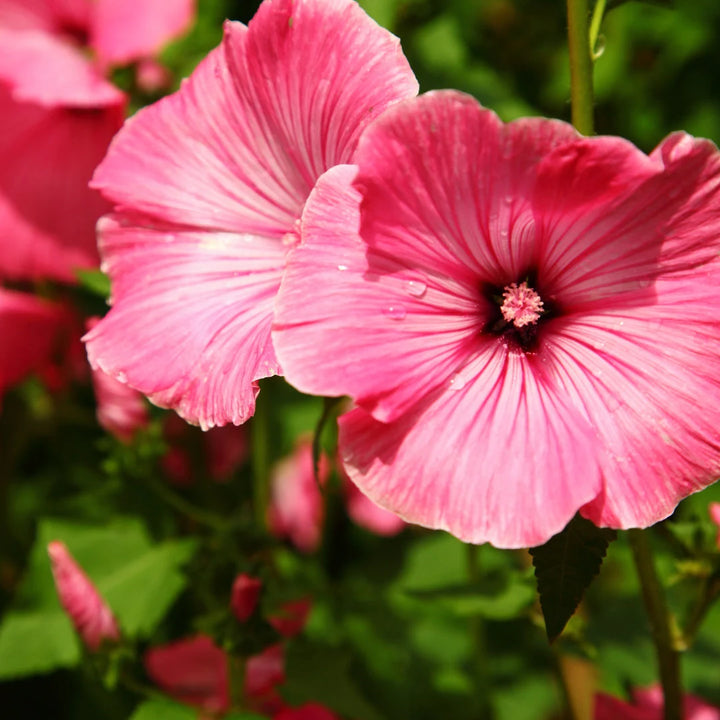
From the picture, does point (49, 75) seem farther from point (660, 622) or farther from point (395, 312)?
point (660, 622)

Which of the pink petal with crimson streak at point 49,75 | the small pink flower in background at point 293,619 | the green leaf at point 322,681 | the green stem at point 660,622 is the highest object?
the pink petal with crimson streak at point 49,75

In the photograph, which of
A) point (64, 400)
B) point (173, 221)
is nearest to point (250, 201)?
point (173, 221)

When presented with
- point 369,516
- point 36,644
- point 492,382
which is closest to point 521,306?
point 492,382

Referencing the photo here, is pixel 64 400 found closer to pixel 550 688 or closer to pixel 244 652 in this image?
pixel 244 652

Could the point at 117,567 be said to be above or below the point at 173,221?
below

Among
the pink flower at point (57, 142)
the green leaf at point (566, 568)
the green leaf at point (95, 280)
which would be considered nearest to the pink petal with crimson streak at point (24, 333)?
the pink flower at point (57, 142)

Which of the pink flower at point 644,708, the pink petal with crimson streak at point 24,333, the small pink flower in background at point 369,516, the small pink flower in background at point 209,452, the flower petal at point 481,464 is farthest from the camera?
the small pink flower in background at point 369,516

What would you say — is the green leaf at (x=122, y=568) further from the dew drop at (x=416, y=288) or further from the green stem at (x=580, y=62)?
the green stem at (x=580, y=62)
